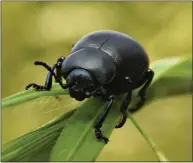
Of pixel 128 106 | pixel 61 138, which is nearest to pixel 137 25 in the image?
pixel 128 106

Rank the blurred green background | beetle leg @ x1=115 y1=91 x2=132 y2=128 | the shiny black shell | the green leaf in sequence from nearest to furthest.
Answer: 1. the green leaf
2. beetle leg @ x1=115 y1=91 x2=132 y2=128
3. the shiny black shell
4. the blurred green background

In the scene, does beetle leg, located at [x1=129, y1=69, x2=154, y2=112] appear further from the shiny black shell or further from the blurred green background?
the blurred green background

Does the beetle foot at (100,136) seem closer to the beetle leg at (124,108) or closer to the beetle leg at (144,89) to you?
the beetle leg at (124,108)

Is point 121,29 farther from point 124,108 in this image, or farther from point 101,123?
point 101,123

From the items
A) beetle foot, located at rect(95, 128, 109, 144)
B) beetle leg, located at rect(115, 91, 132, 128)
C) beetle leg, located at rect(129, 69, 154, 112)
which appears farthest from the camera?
beetle leg, located at rect(129, 69, 154, 112)

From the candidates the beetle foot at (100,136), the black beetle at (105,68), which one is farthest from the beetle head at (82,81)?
the beetle foot at (100,136)

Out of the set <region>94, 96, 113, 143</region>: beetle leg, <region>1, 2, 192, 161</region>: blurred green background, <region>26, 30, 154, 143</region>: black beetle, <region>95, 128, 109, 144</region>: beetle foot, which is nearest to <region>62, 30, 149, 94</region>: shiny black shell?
<region>26, 30, 154, 143</region>: black beetle
